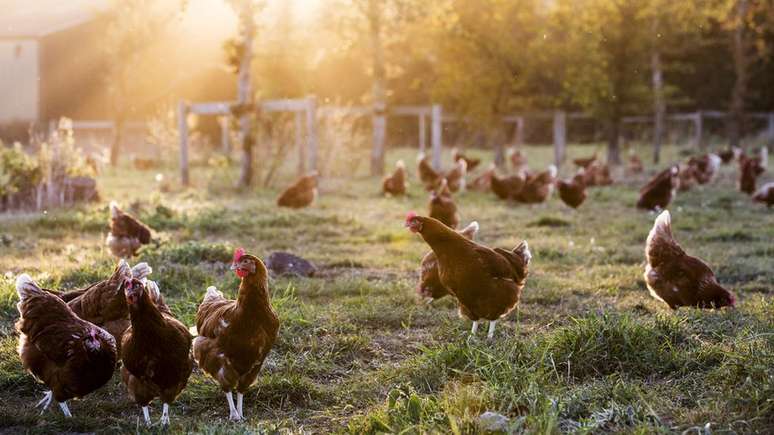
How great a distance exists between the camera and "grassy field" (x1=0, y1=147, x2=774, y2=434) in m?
4.03

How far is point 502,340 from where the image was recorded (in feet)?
18.3

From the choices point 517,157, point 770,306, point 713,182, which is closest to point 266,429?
point 770,306

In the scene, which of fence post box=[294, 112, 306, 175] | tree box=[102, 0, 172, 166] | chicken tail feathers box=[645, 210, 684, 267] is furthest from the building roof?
chicken tail feathers box=[645, 210, 684, 267]

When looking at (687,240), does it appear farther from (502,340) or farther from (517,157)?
(517,157)

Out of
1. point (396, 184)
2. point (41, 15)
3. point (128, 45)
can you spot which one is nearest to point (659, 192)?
point (396, 184)

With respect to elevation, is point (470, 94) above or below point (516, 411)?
above

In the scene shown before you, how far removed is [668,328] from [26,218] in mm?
9554

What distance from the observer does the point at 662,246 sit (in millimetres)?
6660

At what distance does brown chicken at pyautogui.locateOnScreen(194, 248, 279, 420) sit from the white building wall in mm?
32715

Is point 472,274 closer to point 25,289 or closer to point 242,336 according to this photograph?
point 242,336

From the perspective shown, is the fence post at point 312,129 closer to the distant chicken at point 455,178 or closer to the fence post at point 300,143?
the fence post at point 300,143

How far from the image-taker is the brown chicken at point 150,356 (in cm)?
→ 427

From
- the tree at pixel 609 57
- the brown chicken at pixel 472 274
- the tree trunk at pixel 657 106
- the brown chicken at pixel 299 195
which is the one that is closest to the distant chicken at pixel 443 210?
the brown chicken at pixel 299 195

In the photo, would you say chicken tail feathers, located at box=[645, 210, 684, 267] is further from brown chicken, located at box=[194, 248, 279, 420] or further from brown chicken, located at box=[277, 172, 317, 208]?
brown chicken, located at box=[277, 172, 317, 208]
